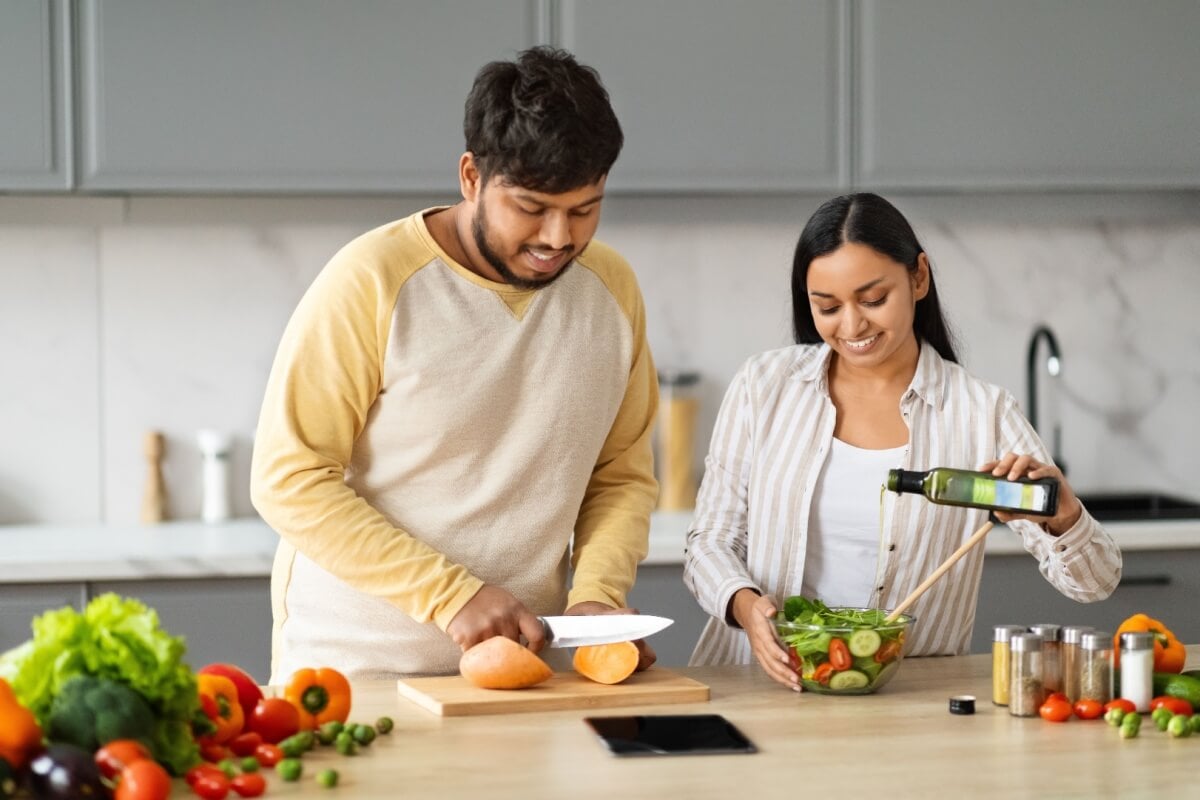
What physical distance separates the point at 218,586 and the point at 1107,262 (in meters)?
2.39

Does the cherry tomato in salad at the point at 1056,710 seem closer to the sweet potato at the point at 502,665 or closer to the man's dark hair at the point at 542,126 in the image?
the sweet potato at the point at 502,665

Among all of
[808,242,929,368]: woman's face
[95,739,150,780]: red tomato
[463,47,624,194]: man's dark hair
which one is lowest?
[95,739,150,780]: red tomato

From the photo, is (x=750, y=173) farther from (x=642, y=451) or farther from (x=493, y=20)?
(x=642, y=451)

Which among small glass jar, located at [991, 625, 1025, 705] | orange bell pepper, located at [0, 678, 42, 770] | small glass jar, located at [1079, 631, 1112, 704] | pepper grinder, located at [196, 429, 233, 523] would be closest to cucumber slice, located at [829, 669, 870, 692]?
small glass jar, located at [991, 625, 1025, 705]

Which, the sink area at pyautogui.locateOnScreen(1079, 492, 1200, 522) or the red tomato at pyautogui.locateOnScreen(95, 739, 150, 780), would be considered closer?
the red tomato at pyautogui.locateOnScreen(95, 739, 150, 780)

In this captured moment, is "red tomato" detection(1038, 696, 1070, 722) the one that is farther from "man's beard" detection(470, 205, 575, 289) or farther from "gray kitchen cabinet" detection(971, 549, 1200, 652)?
"gray kitchen cabinet" detection(971, 549, 1200, 652)

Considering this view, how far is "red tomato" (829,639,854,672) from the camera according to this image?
183 cm

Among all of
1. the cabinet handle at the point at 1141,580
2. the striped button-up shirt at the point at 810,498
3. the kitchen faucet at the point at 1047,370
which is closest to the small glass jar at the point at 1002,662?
the striped button-up shirt at the point at 810,498

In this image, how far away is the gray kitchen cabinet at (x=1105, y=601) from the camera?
325 centimetres

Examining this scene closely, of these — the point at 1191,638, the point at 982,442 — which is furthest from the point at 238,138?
the point at 1191,638

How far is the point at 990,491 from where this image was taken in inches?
71.2

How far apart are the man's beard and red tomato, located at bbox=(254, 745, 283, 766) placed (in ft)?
2.23

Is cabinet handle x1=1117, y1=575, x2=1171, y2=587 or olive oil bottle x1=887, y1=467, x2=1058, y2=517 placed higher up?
olive oil bottle x1=887, y1=467, x2=1058, y2=517

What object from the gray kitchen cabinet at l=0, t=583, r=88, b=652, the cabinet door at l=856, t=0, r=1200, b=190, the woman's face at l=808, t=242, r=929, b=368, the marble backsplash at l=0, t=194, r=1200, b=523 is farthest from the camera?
the marble backsplash at l=0, t=194, r=1200, b=523
